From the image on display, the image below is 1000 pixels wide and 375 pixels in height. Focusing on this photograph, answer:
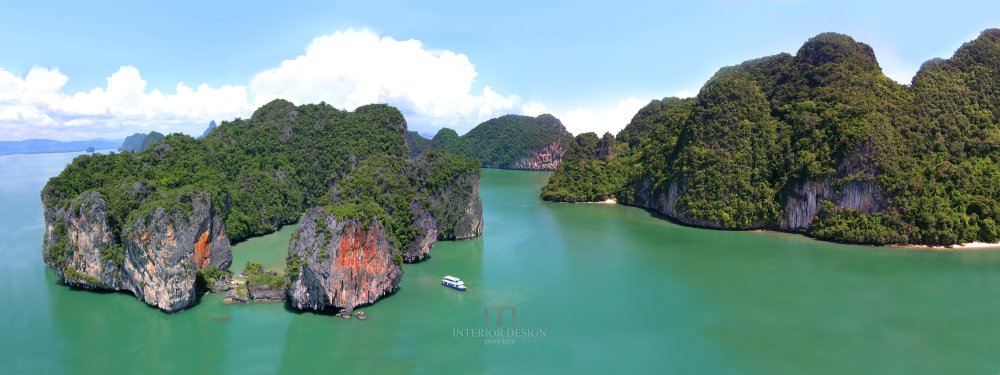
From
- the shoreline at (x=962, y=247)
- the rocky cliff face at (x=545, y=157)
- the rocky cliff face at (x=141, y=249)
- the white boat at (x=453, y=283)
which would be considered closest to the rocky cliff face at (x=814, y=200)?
the shoreline at (x=962, y=247)

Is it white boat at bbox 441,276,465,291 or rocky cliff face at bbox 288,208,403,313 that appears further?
white boat at bbox 441,276,465,291

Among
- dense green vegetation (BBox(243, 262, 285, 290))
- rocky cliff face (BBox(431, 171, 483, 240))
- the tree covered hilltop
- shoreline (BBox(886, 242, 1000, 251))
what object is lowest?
dense green vegetation (BBox(243, 262, 285, 290))

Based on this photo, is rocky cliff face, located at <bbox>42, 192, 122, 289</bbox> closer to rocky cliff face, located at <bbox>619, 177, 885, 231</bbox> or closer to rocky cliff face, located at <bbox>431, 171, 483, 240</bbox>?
rocky cliff face, located at <bbox>431, 171, 483, 240</bbox>

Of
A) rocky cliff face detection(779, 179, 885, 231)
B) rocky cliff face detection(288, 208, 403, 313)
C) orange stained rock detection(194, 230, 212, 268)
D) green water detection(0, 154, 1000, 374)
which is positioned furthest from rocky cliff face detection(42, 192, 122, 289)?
rocky cliff face detection(779, 179, 885, 231)

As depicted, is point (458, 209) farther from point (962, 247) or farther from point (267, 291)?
point (962, 247)

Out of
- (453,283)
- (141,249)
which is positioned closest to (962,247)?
(453,283)

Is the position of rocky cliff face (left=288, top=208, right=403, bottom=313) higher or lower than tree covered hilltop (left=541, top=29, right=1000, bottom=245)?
lower

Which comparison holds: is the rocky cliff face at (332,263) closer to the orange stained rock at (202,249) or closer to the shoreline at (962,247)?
the orange stained rock at (202,249)
